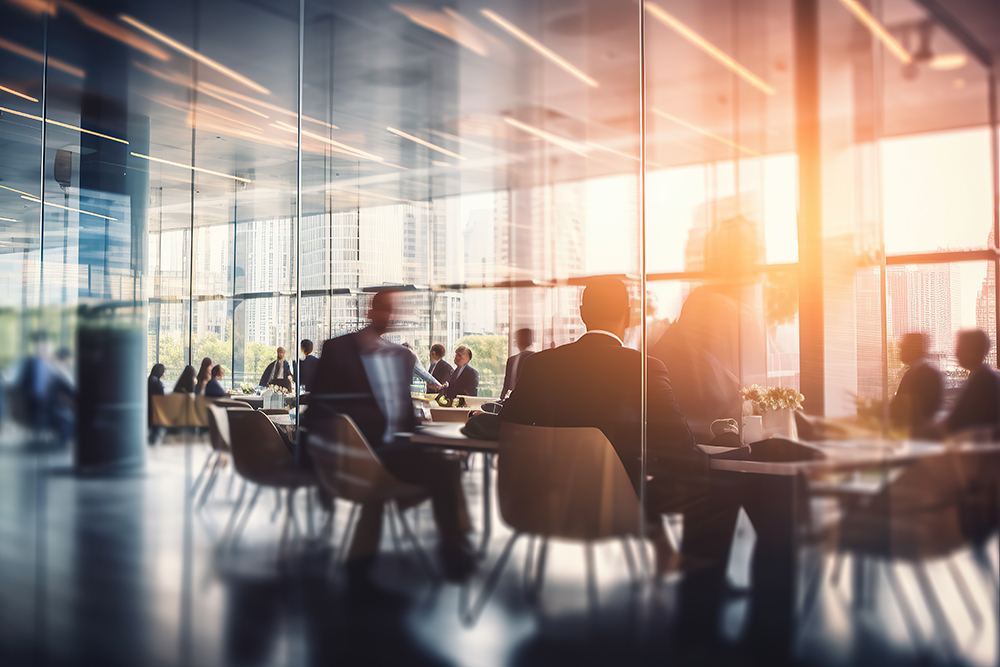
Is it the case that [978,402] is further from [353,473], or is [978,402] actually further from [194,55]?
[194,55]

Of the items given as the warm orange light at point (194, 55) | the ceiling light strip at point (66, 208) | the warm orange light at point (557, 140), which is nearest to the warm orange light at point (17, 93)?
the ceiling light strip at point (66, 208)

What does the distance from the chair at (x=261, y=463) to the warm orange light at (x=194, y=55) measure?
1.49m

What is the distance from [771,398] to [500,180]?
117 cm

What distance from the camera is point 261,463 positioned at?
9.90ft

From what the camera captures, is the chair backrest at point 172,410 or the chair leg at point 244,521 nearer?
the chair leg at point 244,521

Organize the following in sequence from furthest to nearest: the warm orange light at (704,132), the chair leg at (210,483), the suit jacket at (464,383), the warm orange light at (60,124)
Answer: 1. the warm orange light at (60,124)
2. the chair leg at (210,483)
3. the suit jacket at (464,383)
4. the warm orange light at (704,132)

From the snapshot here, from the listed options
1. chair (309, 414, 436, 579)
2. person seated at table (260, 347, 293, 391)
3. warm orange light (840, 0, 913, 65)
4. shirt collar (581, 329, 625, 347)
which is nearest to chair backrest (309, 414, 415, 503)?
chair (309, 414, 436, 579)

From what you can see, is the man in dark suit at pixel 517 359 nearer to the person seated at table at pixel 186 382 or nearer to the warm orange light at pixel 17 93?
the person seated at table at pixel 186 382

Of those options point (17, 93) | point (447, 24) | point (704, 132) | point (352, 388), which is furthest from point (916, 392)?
point (17, 93)

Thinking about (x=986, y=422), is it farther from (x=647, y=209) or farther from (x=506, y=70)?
(x=506, y=70)

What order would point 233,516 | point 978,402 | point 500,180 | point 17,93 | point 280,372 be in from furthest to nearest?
1. point 17,93
2. point 233,516
3. point 280,372
4. point 500,180
5. point 978,402

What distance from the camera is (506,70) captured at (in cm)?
254

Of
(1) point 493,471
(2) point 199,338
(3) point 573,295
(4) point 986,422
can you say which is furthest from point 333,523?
(4) point 986,422

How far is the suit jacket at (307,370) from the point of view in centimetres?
289
